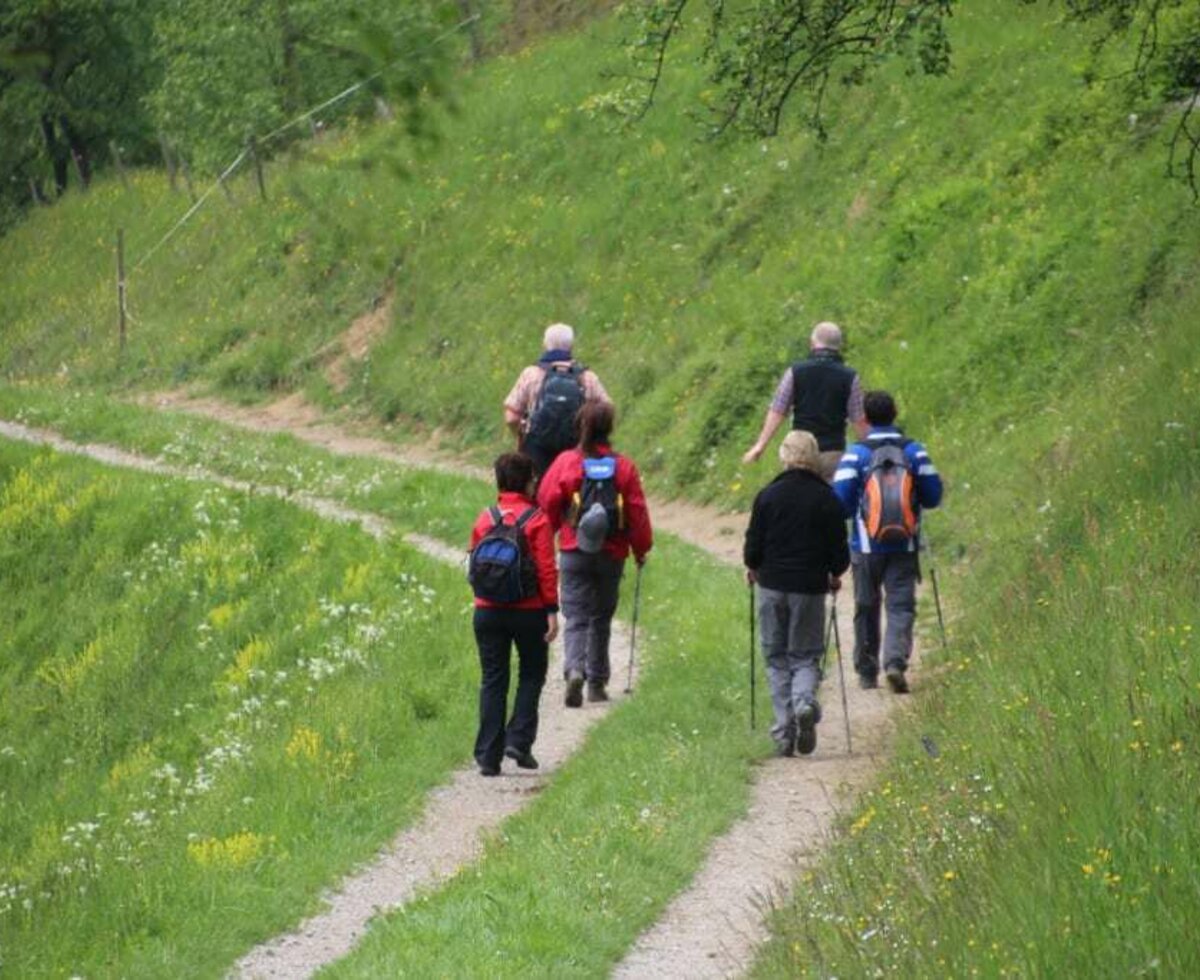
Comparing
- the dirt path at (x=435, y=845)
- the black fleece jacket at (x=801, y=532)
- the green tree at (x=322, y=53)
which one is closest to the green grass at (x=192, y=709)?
the dirt path at (x=435, y=845)

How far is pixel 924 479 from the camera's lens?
44.4ft

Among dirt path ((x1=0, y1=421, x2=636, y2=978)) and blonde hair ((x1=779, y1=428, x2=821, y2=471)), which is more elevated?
blonde hair ((x1=779, y1=428, x2=821, y2=471))

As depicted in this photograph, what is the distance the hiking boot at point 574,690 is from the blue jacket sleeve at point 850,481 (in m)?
2.01

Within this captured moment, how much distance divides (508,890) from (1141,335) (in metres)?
10.6

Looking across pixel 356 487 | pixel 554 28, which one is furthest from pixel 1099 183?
pixel 554 28

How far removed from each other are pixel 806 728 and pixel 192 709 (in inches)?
291

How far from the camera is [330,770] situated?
41.4 ft

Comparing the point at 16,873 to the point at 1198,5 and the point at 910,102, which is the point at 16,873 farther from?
the point at 910,102

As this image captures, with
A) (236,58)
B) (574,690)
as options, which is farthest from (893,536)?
(236,58)

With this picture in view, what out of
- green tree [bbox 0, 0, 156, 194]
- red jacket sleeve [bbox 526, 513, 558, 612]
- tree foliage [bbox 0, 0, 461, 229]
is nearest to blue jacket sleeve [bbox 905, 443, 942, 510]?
red jacket sleeve [bbox 526, 513, 558, 612]

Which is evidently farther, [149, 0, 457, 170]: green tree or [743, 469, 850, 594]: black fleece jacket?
[743, 469, 850, 594]: black fleece jacket

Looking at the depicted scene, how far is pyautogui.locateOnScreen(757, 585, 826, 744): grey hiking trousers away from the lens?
12188mm

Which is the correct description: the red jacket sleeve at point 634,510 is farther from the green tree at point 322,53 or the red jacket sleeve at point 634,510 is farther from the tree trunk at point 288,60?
the tree trunk at point 288,60

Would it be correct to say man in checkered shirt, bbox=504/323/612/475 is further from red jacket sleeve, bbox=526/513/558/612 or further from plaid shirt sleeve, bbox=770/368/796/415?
red jacket sleeve, bbox=526/513/558/612
